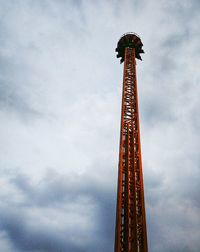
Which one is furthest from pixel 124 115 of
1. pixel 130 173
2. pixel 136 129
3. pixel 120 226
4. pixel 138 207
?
pixel 120 226

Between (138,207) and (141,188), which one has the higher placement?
(141,188)

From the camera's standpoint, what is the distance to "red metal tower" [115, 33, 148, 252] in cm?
2050

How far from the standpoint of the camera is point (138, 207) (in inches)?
869

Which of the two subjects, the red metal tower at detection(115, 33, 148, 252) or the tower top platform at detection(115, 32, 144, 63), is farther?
the tower top platform at detection(115, 32, 144, 63)

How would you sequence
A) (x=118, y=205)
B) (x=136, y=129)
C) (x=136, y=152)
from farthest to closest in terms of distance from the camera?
1. (x=136, y=129)
2. (x=136, y=152)
3. (x=118, y=205)

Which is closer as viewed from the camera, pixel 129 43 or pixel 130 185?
pixel 130 185

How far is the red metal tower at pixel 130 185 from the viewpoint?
2050 cm

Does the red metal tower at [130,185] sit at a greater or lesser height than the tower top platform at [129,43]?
lesser

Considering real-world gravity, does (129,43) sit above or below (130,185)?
above

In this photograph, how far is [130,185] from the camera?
75.7 feet

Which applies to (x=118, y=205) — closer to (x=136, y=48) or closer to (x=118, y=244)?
(x=118, y=244)

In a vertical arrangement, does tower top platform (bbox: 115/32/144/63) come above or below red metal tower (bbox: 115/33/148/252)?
above

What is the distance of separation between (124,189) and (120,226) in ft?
10.5

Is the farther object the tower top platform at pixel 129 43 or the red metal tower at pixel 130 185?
the tower top platform at pixel 129 43
